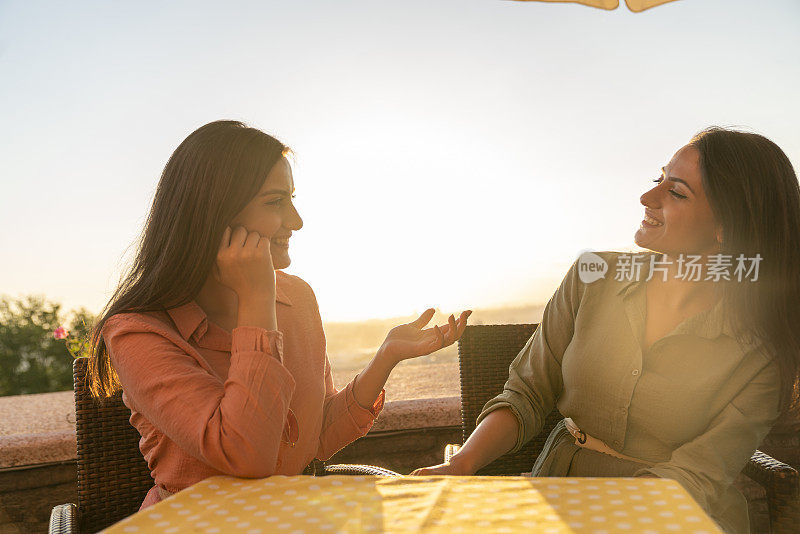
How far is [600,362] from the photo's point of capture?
5.60 ft

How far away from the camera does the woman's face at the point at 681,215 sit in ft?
5.62

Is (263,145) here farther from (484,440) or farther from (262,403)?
(484,440)

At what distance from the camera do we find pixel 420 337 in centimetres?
158

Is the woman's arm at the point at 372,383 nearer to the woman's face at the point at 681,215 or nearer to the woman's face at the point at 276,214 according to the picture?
the woman's face at the point at 276,214

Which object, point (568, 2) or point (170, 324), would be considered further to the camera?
point (568, 2)

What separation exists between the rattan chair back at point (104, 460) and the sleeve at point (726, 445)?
4.37 ft

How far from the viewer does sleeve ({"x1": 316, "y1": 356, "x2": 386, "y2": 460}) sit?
5.45ft

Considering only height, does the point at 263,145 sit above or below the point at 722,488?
above

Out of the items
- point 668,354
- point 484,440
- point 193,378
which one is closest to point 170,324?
point 193,378

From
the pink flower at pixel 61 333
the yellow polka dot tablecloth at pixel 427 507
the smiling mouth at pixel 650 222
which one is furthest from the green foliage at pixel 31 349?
the yellow polka dot tablecloth at pixel 427 507

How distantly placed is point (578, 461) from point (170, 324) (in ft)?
3.88

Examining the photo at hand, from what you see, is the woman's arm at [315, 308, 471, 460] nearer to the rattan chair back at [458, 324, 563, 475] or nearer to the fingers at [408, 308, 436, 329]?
the fingers at [408, 308, 436, 329]

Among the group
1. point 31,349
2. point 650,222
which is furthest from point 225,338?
point 31,349

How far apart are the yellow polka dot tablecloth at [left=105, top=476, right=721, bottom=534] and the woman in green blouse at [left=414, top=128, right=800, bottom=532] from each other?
1.90 feet
